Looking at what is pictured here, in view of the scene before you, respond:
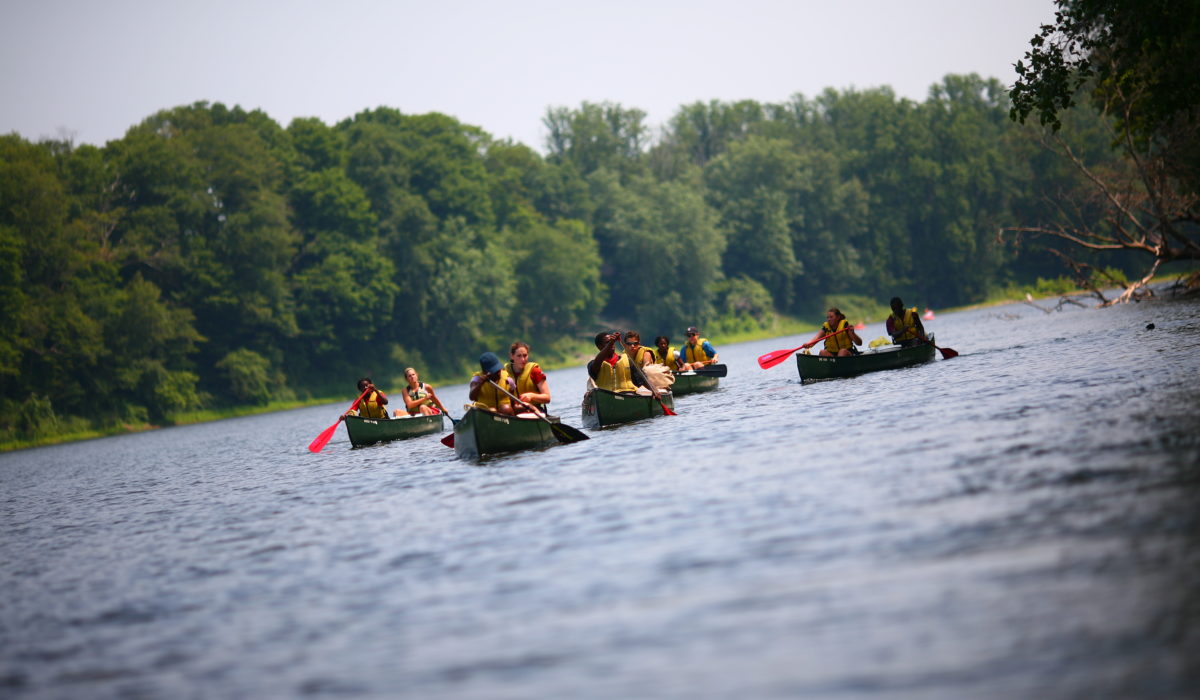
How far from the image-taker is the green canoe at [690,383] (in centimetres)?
2948

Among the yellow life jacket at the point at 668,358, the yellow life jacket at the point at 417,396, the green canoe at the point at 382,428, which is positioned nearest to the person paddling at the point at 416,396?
the yellow life jacket at the point at 417,396

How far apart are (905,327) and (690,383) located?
5.98 metres

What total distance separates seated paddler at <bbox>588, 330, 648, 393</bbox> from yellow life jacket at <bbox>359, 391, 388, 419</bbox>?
20.8ft

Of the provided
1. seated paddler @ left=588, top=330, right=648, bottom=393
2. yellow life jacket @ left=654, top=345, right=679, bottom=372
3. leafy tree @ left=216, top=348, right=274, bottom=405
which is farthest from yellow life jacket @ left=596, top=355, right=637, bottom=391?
leafy tree @ left=216, top=348, right=274, bottom=405

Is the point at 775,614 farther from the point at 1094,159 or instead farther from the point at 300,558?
the point at 1094,159

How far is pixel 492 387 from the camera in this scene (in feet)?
58.7

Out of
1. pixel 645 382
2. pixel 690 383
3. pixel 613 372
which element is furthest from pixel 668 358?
pixel 613 372

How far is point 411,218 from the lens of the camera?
2876 inches

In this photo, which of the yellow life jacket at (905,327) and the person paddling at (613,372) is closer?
the person paddling at (613,372)

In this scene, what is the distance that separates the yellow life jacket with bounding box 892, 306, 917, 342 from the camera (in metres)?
27.0

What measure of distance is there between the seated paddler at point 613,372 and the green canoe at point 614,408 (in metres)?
0.29

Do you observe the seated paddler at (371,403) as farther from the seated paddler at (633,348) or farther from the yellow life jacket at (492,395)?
the yellow life jacket at (492,395)

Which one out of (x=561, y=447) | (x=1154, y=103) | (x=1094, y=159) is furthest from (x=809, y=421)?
(x=1094, y=159)

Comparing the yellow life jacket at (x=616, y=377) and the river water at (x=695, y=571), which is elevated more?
the yellow life jacket at (x=616, y=377)
